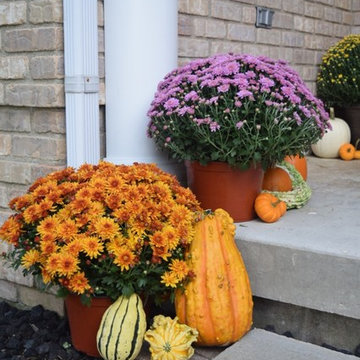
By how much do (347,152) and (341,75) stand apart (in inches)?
25.1

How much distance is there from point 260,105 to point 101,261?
969 mm

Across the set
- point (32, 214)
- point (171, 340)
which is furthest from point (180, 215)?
point (32, 214)

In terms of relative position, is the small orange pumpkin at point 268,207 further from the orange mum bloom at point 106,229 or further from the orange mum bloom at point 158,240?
the orange mum bloom at point 106,229

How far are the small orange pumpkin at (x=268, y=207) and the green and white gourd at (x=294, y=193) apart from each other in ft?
0.56

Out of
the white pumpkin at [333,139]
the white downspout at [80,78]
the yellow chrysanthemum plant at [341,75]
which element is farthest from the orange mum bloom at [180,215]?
the yellow chrysanthemum plant at [341,75]

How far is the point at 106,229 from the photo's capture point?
218 centimetres

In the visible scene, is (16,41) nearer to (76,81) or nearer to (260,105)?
(76,81)

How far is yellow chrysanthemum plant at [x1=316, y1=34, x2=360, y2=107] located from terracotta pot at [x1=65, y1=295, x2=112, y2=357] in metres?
3.28

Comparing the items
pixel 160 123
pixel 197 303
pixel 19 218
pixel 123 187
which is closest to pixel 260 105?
pixel 160 123

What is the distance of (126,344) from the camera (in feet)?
7.18

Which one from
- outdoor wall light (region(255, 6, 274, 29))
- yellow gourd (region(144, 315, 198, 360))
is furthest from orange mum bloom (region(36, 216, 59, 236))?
outdoor wall light (region(255, 6, 274, 29))

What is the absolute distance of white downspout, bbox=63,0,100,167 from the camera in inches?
105

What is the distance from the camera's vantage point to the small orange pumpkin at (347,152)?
189 inches

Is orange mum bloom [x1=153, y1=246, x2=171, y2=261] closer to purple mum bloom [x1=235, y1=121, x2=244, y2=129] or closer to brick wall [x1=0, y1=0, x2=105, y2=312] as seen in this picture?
purple mum bloom [x1=235, y1=121, x2=244, y2=129]
